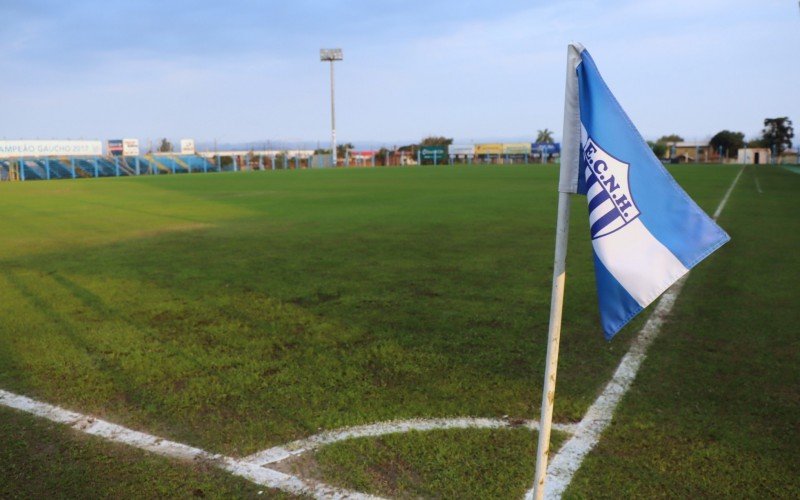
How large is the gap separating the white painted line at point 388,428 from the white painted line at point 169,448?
0.52ft

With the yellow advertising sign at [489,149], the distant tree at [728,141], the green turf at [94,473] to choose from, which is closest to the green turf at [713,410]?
the green turf at [94,473]

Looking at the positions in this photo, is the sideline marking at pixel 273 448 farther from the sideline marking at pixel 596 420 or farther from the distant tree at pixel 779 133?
the distant tree at pixel 779 133

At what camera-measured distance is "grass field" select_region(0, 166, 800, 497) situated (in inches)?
132

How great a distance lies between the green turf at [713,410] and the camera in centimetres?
299

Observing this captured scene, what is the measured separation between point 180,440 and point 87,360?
179 cm

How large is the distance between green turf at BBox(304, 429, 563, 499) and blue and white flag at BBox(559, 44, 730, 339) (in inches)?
43.7

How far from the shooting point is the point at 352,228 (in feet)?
42.6

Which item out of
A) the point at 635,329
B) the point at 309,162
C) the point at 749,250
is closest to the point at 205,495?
the point at 635,329

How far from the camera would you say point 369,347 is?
5.05 m

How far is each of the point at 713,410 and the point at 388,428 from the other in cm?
199

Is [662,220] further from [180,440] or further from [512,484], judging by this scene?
[180,440]

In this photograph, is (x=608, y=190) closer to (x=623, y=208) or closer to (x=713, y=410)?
(x=623, y=208)

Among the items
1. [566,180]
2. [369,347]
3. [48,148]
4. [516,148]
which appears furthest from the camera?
[516,148]

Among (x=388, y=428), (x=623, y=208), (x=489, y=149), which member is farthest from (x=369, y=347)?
(x=489, y=149)
